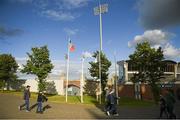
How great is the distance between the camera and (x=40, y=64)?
57.6m

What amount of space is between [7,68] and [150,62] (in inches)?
1328

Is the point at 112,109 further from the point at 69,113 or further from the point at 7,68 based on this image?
the point at 7,68

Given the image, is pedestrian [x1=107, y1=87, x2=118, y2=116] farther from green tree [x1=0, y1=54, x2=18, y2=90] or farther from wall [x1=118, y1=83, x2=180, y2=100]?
green tree [x1=0, y1=54, x2=18, y2=90]

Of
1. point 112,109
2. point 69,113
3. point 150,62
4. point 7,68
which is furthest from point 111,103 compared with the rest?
point 7,68

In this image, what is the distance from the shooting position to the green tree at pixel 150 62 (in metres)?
44.1

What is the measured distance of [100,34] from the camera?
40.5 metres

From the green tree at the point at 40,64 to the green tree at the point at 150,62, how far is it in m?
17.6

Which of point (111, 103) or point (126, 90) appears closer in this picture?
point (111, 103)

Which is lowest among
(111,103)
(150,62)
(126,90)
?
(111,103)

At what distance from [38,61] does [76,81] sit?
95.4ft

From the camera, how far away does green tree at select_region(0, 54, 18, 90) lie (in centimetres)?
6599

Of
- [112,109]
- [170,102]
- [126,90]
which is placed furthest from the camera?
[126,90]

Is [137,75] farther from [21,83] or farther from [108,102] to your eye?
[21,83]

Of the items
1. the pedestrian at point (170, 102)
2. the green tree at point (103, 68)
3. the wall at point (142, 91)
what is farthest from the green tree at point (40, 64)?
the pedestrian at point (170, 102)
